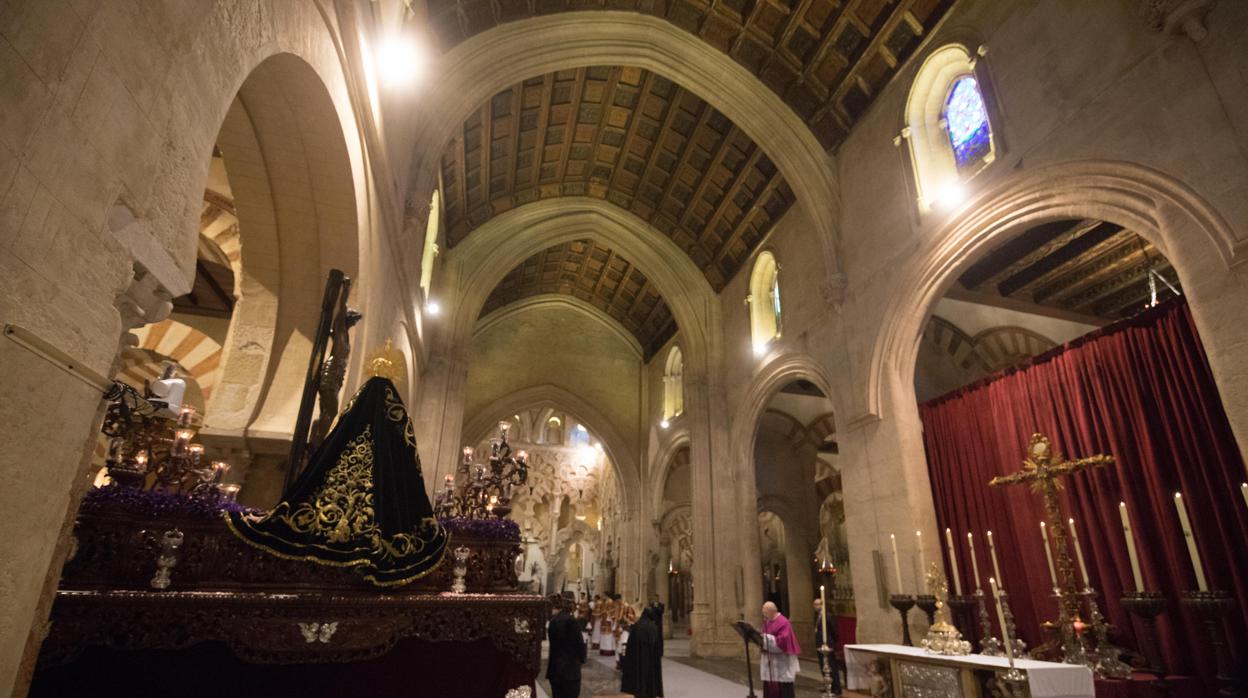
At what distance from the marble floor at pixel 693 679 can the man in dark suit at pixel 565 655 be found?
356 millimetres

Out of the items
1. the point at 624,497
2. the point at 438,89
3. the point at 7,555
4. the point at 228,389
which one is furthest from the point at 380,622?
the point at 624,497

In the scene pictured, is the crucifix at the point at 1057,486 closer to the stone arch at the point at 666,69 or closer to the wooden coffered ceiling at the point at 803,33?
the stone arch at the point at 666,69

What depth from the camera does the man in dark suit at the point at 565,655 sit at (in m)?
5.77

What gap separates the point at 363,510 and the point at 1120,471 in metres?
7.17

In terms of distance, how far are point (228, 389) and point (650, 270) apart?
11.1 meters

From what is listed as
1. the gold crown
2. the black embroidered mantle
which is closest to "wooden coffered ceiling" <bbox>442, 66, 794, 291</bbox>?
the gold crown

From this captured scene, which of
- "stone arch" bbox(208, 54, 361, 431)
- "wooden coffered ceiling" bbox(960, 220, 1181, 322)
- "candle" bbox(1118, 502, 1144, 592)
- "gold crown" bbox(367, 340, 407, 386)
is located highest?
"wooden coffered ceiling" bbox(960, 220, 1181, 322)

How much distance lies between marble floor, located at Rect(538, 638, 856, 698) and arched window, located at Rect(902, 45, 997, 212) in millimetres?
6795

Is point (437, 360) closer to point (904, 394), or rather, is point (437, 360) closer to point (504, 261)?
point (504, 261)

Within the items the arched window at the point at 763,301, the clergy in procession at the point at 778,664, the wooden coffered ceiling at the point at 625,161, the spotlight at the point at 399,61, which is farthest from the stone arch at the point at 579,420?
the clergy in procession at the point at 778,664

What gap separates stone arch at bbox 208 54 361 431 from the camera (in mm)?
4996

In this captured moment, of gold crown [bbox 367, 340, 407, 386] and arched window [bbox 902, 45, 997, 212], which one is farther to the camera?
arched window [bbox 902, 45, 997, 212]

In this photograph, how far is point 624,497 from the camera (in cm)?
1841

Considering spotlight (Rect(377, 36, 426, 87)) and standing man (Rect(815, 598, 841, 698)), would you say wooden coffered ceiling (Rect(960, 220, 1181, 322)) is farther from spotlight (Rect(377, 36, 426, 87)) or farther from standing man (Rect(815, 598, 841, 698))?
spotlight (Rect(377, 36, 426, 87))
